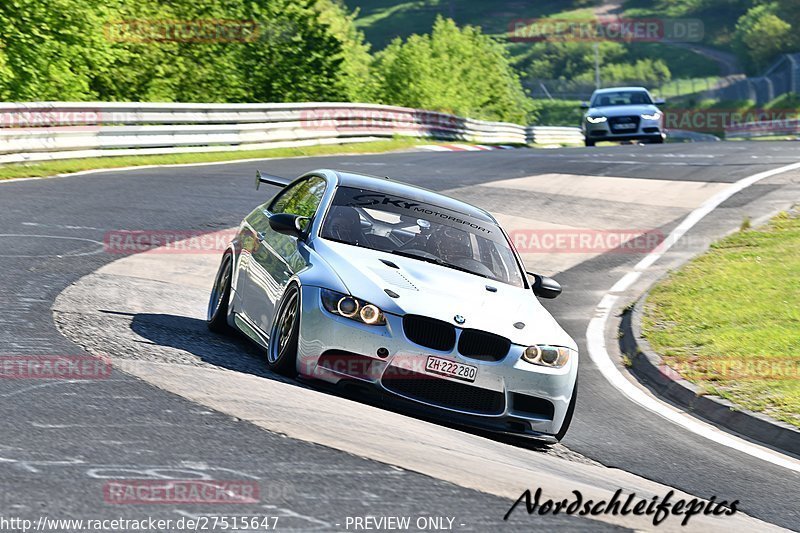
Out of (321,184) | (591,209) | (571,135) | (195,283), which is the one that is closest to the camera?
(321,184)

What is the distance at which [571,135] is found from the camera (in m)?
57.1

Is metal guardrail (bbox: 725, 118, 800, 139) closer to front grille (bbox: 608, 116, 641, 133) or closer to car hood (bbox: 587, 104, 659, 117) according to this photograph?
car hood (bbox: 587, 104, 659, 117)

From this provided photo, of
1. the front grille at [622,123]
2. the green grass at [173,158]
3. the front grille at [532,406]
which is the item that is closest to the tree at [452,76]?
the front grille at [622,123]

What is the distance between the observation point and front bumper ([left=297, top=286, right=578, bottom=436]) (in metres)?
7.40

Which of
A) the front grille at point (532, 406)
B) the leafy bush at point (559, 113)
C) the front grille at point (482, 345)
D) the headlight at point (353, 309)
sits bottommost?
the leafy bush at point (559, 113)

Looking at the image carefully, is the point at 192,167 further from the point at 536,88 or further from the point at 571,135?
the point at 536,88

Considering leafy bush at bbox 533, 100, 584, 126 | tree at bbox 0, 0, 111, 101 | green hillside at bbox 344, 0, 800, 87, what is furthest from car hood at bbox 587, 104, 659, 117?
green hillside at bbox 344, 0, 800, 87

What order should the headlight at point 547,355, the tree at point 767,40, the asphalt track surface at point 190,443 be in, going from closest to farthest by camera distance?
the asphalt track surface at point 190,443 → the headlight at point 547,355 → the tree at point 767,40

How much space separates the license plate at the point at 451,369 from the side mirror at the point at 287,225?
5.58ft

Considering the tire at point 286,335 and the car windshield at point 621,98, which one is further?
the car windshield at point 621,98

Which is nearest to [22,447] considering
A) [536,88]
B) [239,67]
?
[239,67]

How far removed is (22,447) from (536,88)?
146268 mm

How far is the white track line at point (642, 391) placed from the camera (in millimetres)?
8398

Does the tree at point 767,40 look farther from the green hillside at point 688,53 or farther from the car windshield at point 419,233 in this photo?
the car windshield at point 419,233
